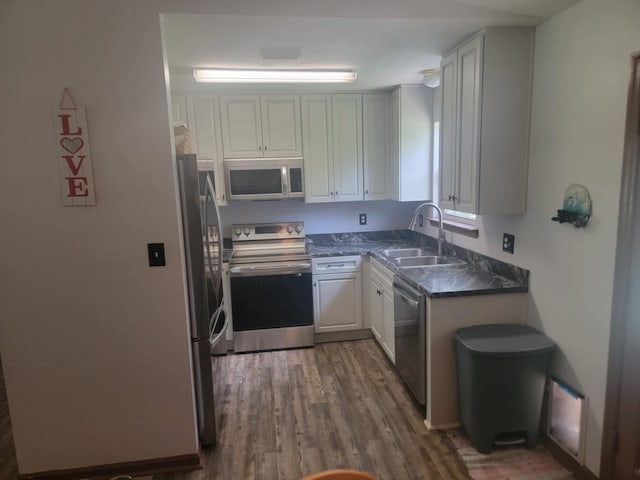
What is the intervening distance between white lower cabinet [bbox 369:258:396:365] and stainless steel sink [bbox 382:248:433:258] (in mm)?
209

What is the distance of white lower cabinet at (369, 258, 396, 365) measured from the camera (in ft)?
10.2

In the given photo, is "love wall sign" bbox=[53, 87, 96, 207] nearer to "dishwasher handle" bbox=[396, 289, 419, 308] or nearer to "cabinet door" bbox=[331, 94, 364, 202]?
"dishwasher handle" bbox=[396, 289, 419, 308]

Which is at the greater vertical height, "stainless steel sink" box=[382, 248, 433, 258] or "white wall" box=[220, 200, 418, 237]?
"white wall" box=[220, 200, 418, 237]

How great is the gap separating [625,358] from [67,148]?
9.15 ft

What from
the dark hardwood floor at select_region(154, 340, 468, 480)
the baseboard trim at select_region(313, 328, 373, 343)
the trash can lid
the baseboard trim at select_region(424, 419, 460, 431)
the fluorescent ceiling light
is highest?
the fluorescent ceiling light

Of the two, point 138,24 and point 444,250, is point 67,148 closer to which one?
point 138,24

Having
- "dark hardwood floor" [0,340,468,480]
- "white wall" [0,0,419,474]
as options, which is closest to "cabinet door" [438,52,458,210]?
"white wall" [0,0,419,474]

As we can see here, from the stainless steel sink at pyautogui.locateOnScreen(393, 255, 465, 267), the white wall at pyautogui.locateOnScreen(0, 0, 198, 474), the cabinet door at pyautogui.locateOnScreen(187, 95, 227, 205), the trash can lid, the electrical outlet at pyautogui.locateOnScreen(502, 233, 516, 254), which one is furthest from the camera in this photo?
the cabinet door at pyautogui.locateOnScreen(187, 95, 227, 205)

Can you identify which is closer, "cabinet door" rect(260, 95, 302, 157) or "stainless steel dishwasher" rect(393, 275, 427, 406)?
"stainless steel dishwasher" rect(393, 275, 427, 406)

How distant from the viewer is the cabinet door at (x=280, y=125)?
367cm

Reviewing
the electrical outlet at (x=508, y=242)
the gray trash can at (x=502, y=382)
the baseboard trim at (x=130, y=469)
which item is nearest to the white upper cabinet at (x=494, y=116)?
the electrical outlet at (x=508, y=242)

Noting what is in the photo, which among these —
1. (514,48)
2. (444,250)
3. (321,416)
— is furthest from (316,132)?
(321,416)

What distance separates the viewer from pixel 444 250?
136 inches

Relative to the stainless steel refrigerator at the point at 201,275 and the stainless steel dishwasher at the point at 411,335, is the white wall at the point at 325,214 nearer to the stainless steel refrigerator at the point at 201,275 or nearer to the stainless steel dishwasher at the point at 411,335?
the stainless steel dishwasher at the point at 411,335
